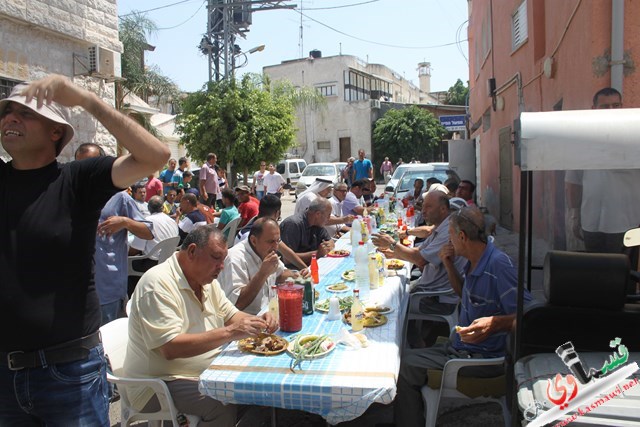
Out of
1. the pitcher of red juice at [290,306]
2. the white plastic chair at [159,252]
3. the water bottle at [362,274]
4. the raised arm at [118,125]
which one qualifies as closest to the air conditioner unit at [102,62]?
the white plastic chair at [159,252]

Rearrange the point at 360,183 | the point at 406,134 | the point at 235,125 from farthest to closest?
1. the point at 406,134
2. the point at 235,125
3. the point at 360,183

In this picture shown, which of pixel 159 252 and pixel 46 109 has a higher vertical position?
pixel 46 109

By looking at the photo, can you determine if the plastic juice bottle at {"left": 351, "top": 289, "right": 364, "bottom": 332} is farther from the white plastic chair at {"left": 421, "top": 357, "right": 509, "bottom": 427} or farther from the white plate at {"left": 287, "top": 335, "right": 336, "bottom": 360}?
the white plastic chair at {"left": 421, "top": 357, "right": 509, "bottom": 427}

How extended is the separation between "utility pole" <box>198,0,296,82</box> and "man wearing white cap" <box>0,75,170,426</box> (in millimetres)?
20213

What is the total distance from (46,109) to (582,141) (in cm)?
219

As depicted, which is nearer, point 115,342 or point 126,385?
point 126,385

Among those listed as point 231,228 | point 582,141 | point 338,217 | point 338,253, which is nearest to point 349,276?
point 338,253

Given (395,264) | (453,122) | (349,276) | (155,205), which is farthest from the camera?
(453,122)

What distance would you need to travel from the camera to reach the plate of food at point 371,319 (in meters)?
3.30

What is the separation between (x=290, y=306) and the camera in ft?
10.5

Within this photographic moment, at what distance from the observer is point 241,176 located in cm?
2202

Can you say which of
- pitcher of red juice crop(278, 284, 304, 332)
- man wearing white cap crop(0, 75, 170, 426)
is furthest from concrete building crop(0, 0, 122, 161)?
man wearing white cap crop(0, 75, 170, 426)

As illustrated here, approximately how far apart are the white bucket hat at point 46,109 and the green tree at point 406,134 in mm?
33294

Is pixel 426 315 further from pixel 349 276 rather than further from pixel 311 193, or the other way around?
pixel 311 193
